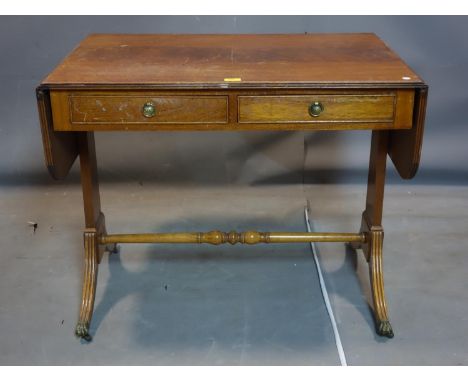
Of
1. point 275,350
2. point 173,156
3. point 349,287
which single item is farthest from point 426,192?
point 275,350

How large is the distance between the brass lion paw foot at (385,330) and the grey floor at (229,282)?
28 millimetres

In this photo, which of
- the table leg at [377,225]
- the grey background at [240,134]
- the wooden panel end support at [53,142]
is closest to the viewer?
the wooden panel end support at [53,142]

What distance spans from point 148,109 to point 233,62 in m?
0.42

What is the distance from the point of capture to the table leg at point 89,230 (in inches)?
109

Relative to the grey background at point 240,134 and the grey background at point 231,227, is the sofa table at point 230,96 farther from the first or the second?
the grey background at point 240,134

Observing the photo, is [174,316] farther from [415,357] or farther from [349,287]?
[415,357]

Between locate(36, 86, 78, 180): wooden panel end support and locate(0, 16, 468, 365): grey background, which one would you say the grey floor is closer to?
locate(0, 16, 468, 365): grey background

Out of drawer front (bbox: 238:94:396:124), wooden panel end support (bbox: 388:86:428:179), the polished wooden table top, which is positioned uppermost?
the polished wooden table top

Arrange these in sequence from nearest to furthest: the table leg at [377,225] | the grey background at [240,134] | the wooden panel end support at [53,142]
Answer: the wooden panel end support at [53,142] → the table leg at [377,225] → the grey background at [240,134]

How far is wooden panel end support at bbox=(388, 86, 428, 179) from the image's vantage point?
237cm

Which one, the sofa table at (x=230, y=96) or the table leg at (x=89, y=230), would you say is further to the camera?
the table leg at (x=89, y=230)

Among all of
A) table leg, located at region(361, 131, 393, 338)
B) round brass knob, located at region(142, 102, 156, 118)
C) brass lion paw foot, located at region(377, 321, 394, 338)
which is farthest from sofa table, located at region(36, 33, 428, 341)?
brass lion paw foot, located at region(377, 321, 394, 338)

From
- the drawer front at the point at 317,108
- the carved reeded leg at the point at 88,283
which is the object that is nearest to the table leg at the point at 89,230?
the carved reeded leg at the point at 88,283

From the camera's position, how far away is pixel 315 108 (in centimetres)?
238
